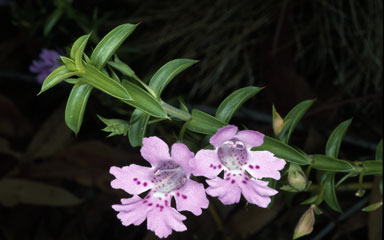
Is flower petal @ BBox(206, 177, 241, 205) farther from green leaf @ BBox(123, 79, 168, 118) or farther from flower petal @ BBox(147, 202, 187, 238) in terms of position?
green leaf @ BBox(123, 79, 168, 118)

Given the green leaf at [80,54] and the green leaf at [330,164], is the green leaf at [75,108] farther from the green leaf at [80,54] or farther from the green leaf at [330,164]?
the green leaf at [330,164]

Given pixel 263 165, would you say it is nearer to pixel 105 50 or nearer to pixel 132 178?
pixel 132 178

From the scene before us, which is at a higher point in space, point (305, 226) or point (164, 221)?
point (164, 221)

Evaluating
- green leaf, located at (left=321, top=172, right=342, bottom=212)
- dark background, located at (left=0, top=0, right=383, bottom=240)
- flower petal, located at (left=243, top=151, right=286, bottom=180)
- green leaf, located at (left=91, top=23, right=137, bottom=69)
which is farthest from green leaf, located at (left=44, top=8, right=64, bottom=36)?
green leaf, located at (left=321, top=172, right=342, bottom=212)

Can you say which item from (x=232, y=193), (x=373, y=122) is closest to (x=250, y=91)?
(x=232, y=193)

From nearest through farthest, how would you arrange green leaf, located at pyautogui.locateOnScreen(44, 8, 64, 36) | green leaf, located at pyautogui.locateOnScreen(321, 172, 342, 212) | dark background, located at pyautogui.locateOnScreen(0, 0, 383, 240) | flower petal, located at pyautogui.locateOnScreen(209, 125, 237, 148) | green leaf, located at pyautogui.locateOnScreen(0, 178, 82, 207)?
flower petal, located at pyautogui.locateOnScreen(209, 125, 237, 148) → green leaf, located at pyautogui.locateOnScreen(321, 172, 342, 212) → green leaf, located at pyautogui.locateOnScreen(44, 8, 64, 36) → dark background, located at pyautogui.locateOnScreen(0, 0, 383, 240) → green leaf, located at pyautogui.locateOnScreen(0, 178, 82, 207)

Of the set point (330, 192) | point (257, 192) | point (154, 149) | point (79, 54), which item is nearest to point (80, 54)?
point (79, 54)
